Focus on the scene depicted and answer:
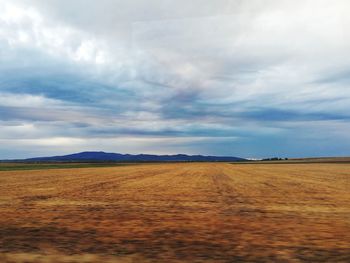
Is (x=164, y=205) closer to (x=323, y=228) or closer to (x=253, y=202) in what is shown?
(x=253, y=202)

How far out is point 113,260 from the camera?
8812mm

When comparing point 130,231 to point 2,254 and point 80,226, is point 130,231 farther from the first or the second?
point 2,254

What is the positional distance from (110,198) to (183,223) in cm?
935

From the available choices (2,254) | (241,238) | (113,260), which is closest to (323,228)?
(241,238)

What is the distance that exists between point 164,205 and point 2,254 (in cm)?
999

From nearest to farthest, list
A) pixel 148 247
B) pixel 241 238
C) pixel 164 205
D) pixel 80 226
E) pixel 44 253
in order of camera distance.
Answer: pixel 44 253
pixel 148 247
pixel 241 238
pixel 80 226
pixel 164 205

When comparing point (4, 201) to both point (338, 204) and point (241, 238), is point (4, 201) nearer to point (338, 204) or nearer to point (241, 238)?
point (241, 238)

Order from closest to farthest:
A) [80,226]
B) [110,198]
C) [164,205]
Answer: [80,226]
[164,205]
[110,198]

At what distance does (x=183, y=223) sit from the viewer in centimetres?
1364

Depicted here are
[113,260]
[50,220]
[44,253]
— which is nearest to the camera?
[113,260]

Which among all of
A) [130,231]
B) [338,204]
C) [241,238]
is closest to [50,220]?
[130,231]

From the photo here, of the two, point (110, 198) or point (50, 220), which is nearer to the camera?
point (50, 220)

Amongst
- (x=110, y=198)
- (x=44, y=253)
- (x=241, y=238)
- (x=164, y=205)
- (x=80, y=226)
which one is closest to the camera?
(x=44, y=253)

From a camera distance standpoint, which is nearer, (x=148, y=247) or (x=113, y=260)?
(x=113, y=260)
